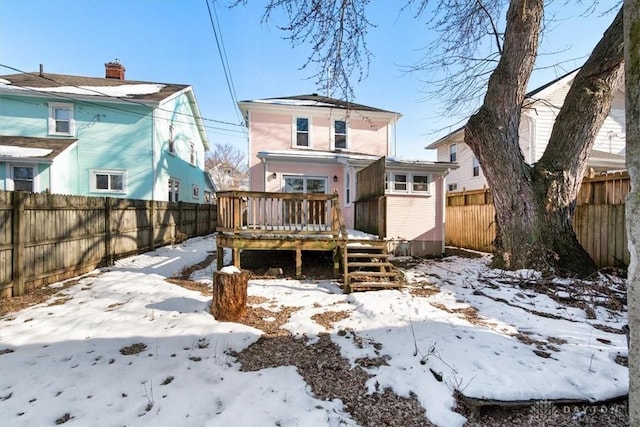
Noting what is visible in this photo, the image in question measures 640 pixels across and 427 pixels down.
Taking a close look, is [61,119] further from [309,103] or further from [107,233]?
[309,103]

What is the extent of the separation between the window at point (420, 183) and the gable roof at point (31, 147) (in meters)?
13.1

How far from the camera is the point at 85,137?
12352 mm

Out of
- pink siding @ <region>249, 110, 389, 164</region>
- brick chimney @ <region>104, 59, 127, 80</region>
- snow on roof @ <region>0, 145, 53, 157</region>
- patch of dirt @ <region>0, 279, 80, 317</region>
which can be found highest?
brick chimney @ <region>104, 59, 127, 80</region>

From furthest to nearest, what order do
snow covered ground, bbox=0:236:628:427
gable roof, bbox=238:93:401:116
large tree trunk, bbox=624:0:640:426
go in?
gable roof, bbox=238:93:401:116, snow covered ground, bbox=0:236:628:427, large tree trunk, bbox=624:0:640:426

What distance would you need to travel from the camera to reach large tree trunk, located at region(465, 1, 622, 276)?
602 centimetres

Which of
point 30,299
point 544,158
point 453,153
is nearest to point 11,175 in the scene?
point 30,299

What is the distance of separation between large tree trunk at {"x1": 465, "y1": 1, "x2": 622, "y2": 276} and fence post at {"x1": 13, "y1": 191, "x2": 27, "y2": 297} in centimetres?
883

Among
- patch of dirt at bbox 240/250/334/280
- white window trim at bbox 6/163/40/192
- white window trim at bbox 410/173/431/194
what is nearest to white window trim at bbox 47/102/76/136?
white window trim at bbox 6/163/40/192

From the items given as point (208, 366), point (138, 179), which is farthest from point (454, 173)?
point (208, 366)

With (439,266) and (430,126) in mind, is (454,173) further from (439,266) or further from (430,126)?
(439,266)

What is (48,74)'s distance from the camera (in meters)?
14.7

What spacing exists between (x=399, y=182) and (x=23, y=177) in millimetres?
13784

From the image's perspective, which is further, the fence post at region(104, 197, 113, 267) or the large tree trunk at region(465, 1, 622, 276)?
the fence post at region(104, 197, 113, 267)

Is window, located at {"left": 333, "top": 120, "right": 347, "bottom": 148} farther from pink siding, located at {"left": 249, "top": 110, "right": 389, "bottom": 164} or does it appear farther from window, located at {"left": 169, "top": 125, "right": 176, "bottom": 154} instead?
window, located at {"left": 169, "top": 125, "right": 176, "bottom": 154}
